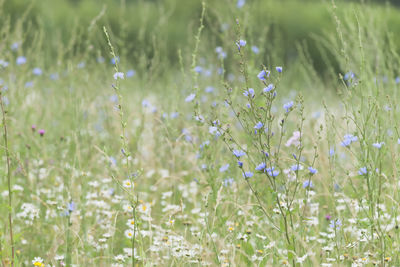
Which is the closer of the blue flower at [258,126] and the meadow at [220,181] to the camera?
the blue flower at [258,126]

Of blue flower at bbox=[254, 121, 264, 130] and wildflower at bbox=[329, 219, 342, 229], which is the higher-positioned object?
blue flower at bbox=[254, 121, 264, 130]

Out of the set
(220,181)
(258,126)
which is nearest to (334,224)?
(258,126)

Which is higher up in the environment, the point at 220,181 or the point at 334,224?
the point at 220,181

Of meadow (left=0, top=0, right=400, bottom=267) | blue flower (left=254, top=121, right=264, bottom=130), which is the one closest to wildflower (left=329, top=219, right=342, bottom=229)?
meadow (left=0, top=0, right=400, bottom=267)

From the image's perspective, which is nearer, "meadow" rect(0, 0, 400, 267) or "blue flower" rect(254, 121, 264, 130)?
"blue flower" rect(254, 121, 264, 130)

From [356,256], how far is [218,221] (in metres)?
0.63

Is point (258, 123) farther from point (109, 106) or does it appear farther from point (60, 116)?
point (60, 116)

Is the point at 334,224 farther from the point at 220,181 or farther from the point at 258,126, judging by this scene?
the point at 220,181

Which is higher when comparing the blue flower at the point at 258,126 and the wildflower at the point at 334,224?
the blue flower at the point at 258,126

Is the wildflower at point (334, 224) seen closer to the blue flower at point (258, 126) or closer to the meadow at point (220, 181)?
the meadow at point (220, 181)

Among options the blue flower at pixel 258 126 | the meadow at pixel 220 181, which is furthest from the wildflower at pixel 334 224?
the blue flower at pixel 258 126

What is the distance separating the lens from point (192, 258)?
7.20ft

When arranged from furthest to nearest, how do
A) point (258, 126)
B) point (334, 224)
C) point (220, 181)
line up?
point (220, 181) → point (334, 224) → point (258, 126)

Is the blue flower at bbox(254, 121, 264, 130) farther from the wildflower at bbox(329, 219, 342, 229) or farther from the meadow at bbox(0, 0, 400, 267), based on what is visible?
the wildflower at bbox(329, 219, 342, 229)
